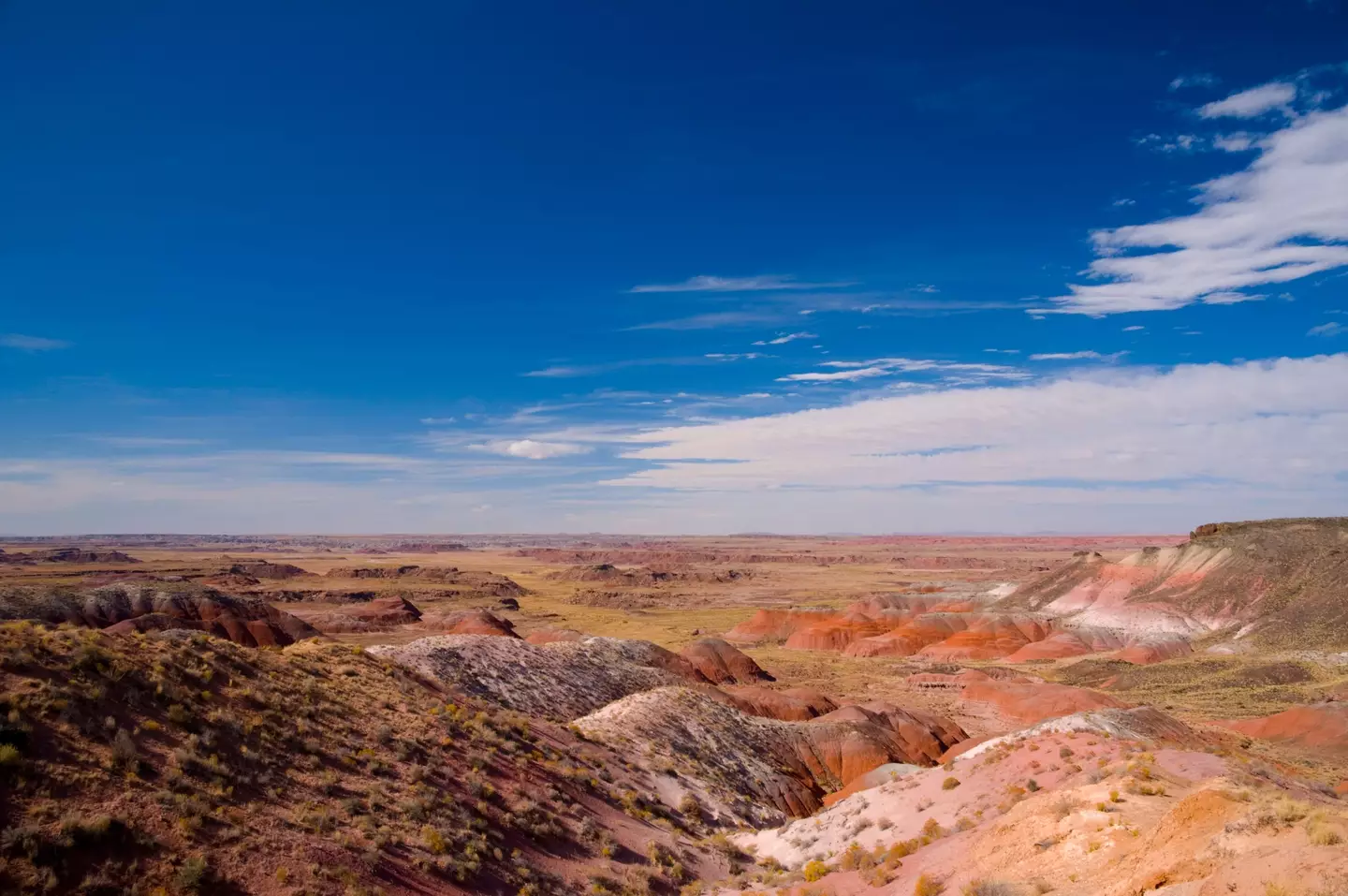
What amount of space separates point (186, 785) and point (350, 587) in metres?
142

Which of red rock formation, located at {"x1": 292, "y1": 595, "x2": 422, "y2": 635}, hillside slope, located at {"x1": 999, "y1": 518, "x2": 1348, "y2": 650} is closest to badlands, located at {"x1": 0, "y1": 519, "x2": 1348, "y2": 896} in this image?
hillside slope, located at {"x1": 999, "y1": 518, "x2": 1348, "y2": 650}

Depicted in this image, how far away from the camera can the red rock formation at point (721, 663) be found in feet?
204

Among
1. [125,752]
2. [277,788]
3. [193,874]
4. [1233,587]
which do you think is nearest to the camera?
[193,874]

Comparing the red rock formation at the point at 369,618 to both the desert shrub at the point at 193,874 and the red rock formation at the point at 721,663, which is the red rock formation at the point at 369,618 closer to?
the red rock formation at the point at 721,663

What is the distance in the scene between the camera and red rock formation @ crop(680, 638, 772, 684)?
6216 cm

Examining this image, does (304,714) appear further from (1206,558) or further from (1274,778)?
(1206,558)

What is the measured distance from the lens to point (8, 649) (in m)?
14.8

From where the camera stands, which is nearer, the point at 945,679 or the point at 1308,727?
the point at 1308,727

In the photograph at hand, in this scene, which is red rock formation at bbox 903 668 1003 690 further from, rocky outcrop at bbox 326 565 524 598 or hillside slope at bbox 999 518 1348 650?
rocky outcrop at bbox 326 565 524 598

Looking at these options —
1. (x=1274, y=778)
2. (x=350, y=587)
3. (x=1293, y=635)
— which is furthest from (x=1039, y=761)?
(x=350, y=587)

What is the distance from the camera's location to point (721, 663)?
210 feet

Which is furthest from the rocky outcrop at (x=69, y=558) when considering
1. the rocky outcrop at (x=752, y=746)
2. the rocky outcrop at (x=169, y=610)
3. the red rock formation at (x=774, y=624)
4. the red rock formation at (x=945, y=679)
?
the rocky outcrop at (x=752, y=746)

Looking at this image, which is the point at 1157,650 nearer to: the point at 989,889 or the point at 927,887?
the point at 927,887

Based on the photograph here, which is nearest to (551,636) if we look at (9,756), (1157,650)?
(9,756)
